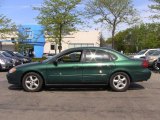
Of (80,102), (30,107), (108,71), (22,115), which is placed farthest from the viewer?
(108,71)

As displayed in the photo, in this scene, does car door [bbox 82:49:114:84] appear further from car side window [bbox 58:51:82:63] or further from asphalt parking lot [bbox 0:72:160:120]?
asphalt parking lot [bbox 0:72:160:120]

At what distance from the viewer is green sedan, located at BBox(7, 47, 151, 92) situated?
12086 mm

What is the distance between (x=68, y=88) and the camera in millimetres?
13102

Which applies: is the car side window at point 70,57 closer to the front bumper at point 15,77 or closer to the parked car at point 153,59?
the front bumper at point 15,77

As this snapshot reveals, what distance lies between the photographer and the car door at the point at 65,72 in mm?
12078

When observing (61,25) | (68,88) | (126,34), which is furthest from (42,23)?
(126,34)

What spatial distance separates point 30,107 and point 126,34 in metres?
90.9

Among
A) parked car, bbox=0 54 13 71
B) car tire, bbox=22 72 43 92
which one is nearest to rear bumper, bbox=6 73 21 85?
car tire, bbox=22 72 43 92

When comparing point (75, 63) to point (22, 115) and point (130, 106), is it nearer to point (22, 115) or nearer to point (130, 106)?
point (130, 106)

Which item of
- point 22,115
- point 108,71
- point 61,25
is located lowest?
point 22,115

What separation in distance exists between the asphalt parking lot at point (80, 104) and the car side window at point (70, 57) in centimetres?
102

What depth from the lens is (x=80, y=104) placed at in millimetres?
9727

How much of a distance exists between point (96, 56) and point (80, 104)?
9.52 ft

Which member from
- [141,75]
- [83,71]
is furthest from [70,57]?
[141,75]
